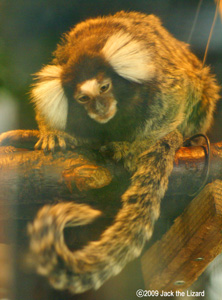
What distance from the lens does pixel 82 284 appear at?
101 centimetres

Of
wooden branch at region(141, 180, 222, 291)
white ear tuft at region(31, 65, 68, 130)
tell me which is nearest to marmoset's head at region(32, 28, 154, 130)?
white ear tuft at region(31, 65, 68, 130)

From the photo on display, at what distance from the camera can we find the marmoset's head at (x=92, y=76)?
1.16m

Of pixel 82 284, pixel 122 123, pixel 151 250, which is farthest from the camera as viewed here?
pixel 122 123

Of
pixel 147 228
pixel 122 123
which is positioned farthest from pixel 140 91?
pixel 147 228

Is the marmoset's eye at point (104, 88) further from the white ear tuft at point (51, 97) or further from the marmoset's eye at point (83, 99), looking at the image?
the white ear tuft at point (51, 97)

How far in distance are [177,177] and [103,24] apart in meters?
0.75

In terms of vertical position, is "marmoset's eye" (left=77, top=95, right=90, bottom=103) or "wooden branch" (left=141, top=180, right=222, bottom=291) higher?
"marmoset's eye" (left=77, top=95, right=90, bottom=103)

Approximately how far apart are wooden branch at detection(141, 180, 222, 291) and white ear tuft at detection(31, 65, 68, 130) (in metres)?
0.66

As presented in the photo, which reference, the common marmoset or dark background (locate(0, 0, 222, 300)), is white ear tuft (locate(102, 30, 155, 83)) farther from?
dark background (locate(0, 0, 222, 300))

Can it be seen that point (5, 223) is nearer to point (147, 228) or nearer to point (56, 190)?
point (56, 190)

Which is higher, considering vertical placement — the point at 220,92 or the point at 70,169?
the point at 220,92

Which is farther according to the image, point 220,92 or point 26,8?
point 220,92

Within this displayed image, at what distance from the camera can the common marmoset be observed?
1071 millimetres

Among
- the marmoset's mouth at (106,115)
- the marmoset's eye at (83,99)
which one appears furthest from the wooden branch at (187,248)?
the marmoset's eye at (83,99)
